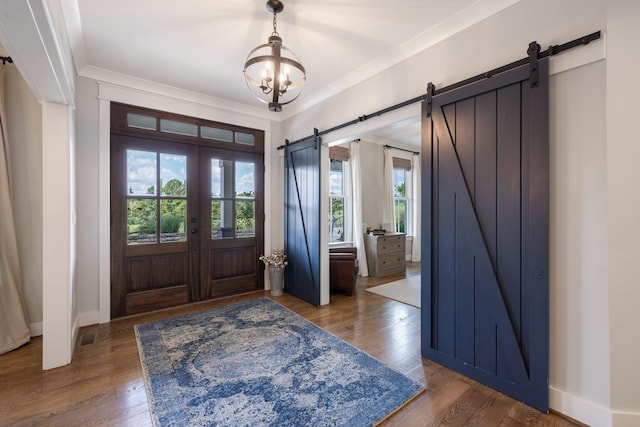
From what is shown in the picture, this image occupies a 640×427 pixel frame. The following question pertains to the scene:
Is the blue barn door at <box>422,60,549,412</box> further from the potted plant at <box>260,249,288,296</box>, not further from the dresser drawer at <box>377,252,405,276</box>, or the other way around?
the dresser drawer at <box>377,252,405,276</box>

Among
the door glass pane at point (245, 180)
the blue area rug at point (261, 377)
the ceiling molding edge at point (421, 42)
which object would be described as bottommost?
the blue area rug at point (261, 377)

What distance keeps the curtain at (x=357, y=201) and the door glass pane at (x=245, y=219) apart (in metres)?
2.12

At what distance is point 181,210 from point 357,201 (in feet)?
10.5

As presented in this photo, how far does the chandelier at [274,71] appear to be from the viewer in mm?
1910

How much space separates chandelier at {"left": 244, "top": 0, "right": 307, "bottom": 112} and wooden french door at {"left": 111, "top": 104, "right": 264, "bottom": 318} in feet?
6.98

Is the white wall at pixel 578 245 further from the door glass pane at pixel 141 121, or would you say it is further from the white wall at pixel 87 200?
the white wall at pixel 87 200

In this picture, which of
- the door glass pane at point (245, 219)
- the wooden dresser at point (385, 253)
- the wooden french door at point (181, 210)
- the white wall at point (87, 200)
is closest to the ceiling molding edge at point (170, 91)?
the white wall at point (87, 200)

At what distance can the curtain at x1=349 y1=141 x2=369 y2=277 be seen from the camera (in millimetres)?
5449

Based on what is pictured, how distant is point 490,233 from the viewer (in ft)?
6.68

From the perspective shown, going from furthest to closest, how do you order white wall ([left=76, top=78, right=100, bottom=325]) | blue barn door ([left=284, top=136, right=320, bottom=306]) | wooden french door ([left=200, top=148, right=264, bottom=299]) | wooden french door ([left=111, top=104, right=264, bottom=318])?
1. wooden french door ([left=200, top=148, right=264, bottom=299])
2. blue barn door ([left=284, top=136, right=320, bottom=306])
3. wooden french door ([left=111, top=104, right=264, bottom=318])
4. white wall ([left=76, top=78, right=100, bottom=325])

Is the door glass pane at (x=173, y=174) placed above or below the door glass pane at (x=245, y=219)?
above

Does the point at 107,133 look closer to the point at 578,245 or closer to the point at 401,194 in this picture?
the point at 578,245

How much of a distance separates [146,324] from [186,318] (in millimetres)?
408

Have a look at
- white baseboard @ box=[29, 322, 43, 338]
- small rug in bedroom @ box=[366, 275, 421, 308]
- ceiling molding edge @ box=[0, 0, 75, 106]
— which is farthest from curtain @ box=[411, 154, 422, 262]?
white baseboard @ box=[29, 322, 43, 338]
